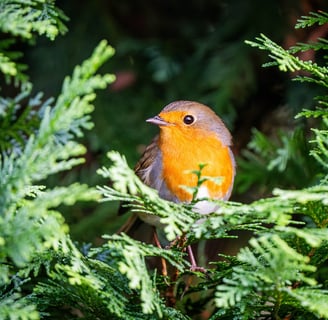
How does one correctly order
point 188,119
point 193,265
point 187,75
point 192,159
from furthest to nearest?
point 187,75, point 188,119, point 192,159, point 193,265

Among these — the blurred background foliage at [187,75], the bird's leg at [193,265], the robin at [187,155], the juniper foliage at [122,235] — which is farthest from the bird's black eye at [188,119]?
the juniper foliage at [122,235]

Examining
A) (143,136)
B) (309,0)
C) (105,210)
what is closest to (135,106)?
(143,136)

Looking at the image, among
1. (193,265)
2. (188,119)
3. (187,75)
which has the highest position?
(187,75)

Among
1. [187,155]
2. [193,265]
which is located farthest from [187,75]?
[193,265]

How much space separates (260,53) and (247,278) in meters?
1.81

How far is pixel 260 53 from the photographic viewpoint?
112 inches

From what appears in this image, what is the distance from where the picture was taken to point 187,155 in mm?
2279

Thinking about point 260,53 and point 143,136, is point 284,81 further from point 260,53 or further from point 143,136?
point 143,136

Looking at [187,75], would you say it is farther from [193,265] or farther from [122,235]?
[122,235]

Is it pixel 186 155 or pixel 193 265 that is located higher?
pixel 186 155

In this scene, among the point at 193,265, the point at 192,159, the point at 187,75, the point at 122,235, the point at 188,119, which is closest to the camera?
the point at 122,235

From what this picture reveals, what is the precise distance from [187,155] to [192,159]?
3 centimetres

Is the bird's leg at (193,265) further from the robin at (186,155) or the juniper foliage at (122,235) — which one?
the robin at (186,155)

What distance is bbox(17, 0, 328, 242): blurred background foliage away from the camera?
273 cm
